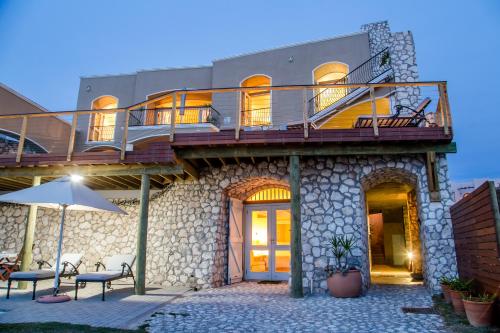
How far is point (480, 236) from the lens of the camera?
495cm

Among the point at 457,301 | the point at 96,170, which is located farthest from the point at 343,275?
the point at 96,170

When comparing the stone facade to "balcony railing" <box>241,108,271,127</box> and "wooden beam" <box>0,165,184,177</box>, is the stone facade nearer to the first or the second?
"wooden beam" <box>0,165,184,177</box>

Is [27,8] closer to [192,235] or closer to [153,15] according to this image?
[153,15]

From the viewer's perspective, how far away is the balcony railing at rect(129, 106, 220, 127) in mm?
14234

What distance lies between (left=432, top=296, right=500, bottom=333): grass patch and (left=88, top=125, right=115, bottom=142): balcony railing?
14.0m

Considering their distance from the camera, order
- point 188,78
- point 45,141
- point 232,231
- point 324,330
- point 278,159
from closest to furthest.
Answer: point 324,330, point 278,159, point 232,231, point 45,141, point 188,78

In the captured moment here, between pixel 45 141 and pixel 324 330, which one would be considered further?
pixel 45 141

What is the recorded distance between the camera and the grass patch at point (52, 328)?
421 cm

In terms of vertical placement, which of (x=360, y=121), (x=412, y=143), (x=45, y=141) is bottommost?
(x=412, y=143)

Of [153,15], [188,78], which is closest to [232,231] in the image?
[188,78]

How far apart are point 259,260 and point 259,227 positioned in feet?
3.08

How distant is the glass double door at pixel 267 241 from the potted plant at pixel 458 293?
15.6 ft

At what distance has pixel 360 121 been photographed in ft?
26.7

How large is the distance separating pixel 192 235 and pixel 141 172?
2.14m
